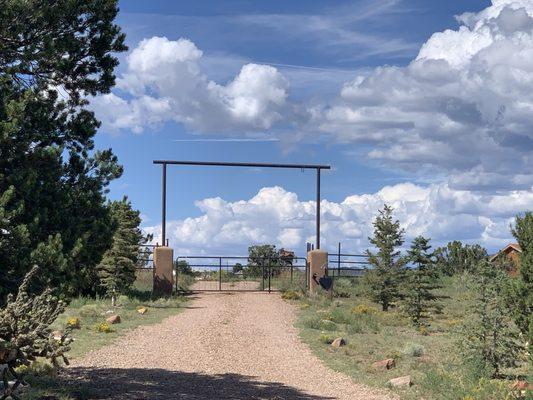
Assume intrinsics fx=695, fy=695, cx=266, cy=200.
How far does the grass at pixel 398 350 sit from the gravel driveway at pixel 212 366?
1.77ft

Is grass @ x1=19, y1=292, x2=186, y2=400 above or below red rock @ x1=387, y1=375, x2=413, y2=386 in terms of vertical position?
above

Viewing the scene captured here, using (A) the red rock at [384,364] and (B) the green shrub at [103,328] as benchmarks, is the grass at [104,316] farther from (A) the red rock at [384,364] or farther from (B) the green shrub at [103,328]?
(A) the red rock at [384,364]

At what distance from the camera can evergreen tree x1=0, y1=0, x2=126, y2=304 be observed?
33.7 feet

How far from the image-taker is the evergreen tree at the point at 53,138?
10258 mm

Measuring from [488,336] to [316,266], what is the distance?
67.5 ft

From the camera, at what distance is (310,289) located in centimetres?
3381

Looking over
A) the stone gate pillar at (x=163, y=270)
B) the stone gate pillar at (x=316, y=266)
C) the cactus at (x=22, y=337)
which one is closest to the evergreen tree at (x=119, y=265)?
the stone gate pillar at (x=163, y=270)

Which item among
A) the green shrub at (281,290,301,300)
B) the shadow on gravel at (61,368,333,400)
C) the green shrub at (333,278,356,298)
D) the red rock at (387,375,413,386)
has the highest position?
the green shrub at (333,278,356,298)

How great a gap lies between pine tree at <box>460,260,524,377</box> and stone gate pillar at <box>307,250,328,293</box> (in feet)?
66.2

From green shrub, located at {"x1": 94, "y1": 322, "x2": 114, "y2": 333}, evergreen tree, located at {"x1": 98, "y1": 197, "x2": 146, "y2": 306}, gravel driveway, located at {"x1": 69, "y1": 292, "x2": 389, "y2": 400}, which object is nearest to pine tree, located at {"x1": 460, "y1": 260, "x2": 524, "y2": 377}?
gravel driveway, located at {"x1": 69, "y1": 292, "x2": 389, "y2": 400}

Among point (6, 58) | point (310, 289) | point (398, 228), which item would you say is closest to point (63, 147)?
point (6, 58)

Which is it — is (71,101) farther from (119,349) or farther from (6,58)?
(119,349)

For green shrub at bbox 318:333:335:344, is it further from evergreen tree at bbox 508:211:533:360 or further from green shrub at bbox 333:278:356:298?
green shrub at bbox 333:278:356:298

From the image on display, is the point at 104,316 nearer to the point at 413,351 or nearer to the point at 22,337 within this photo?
the point at 413,351
